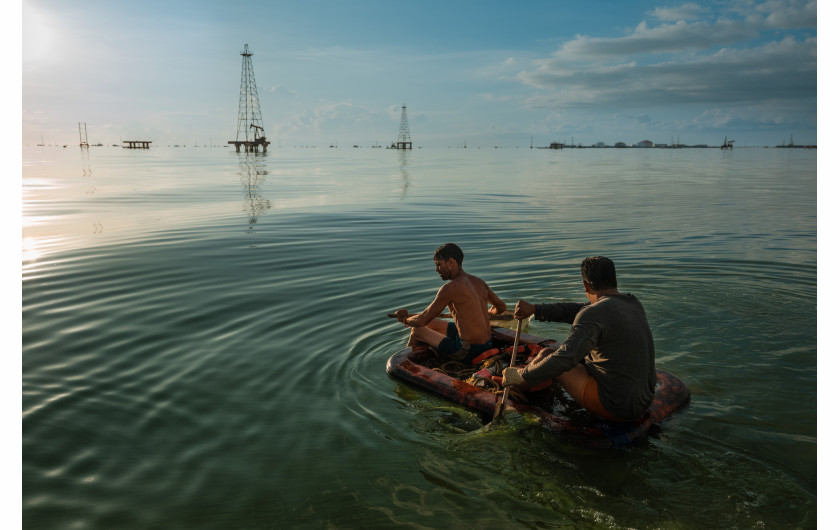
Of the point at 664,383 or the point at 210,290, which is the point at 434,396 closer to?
the point at 664,383

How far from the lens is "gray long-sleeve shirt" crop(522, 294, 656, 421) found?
5.14 metres

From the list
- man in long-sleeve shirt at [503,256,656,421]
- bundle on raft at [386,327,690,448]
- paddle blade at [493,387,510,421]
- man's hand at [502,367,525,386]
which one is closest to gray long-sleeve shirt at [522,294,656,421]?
man in long-sleeve shirt at [503,256,656,421]

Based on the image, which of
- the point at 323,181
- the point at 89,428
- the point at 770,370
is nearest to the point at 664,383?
the point at 770,370

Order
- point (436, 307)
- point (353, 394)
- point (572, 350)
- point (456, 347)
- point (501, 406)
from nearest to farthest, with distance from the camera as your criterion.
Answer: point (572, 350) → point (501, 406) → point (353, 394) → point (436, 307) → point (456, 347)

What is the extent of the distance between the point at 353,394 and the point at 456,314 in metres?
1.70

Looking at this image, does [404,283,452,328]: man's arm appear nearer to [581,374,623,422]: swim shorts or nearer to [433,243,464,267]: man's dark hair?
[433,243,464,267]: man's dark hair

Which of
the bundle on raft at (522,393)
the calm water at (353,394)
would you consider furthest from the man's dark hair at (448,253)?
the calm water at (353,394)

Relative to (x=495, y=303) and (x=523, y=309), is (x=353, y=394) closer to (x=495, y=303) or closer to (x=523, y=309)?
(x=495, y=303)

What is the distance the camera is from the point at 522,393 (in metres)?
6.36

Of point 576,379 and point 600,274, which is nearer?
point 600,274

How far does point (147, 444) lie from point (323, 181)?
36.0 meters

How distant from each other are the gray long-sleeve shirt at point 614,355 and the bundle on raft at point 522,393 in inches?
10.6

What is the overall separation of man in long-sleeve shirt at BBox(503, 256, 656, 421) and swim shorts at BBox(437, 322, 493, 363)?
1.92 metres

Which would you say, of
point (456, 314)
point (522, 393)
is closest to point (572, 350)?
point (522, 393)
